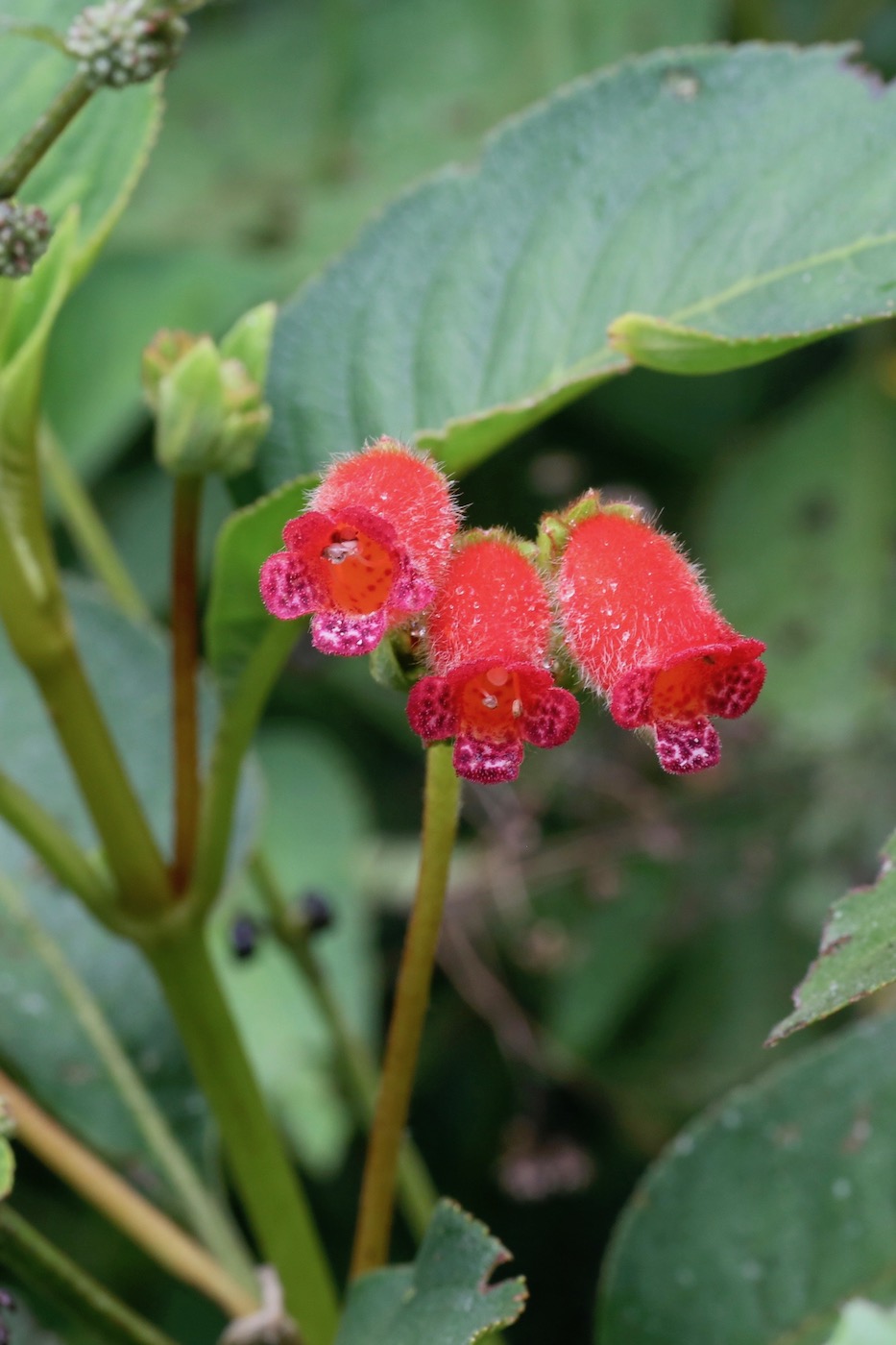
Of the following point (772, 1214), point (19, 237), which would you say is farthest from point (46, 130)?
point (772, 1214)

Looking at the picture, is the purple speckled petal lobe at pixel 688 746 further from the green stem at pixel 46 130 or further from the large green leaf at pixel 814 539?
→ the large green leaf at pixel 814 539

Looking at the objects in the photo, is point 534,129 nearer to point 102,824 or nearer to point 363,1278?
point 102,824

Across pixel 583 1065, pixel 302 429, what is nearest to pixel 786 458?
pixel 583 1065

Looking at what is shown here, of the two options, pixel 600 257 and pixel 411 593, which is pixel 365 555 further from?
pixel 600 257

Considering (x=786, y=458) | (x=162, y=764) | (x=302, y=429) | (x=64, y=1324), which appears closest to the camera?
(x=302, y=429)

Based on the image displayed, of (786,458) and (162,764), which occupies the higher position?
(162,764)
